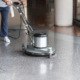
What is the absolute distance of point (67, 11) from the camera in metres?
6.19

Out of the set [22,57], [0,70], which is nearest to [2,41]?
[22,57]

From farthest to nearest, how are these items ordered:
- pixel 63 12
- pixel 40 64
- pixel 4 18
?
1. pixel 63 12
2. pixel 4 18
3. pixel 40 64

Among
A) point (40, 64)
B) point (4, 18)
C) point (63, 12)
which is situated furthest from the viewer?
point (63, 12)

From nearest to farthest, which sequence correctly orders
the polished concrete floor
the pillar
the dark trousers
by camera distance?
1. the polished concrete floor
2. the dark trousers
3. the pillar

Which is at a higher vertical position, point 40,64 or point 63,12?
point 63,12

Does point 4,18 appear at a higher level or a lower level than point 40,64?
higher

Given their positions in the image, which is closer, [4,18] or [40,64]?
[40,64]

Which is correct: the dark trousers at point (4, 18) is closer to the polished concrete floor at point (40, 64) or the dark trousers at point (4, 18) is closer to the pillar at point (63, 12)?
the polished concrete floor at point (40, 64)

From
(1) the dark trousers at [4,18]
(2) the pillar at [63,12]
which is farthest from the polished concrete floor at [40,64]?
(2) the pillar at [63,12]

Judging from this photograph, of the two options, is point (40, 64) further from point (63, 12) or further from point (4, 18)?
point (63, 12)

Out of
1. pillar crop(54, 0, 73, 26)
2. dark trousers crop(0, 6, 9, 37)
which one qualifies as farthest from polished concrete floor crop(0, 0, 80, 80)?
pillar crop(54, 0, 73, 26)

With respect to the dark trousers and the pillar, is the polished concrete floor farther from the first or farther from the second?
the pillar

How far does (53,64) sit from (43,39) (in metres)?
0.46

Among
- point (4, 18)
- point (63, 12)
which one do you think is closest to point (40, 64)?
point (4, 18)
